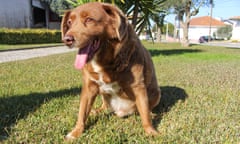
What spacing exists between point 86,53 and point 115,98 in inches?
32.2

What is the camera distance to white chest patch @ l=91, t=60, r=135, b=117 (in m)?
2.28

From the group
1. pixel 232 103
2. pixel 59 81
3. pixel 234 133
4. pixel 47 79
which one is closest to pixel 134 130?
pixel 234 133

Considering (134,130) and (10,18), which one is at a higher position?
(10,18)

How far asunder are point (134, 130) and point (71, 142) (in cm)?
65

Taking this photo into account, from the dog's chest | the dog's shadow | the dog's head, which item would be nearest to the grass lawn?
the dog's shadow

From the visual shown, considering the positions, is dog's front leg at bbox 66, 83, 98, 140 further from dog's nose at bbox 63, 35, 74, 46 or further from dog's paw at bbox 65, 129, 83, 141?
dog's nose at bbox 63, 35, 74, 46

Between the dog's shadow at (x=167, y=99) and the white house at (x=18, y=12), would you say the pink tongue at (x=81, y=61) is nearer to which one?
the dog's shadow at (x=167, y=99)

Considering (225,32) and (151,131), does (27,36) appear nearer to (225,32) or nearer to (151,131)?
(151,131)

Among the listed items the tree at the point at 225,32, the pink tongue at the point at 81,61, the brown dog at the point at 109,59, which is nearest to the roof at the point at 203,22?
the tree at the point at 225,32

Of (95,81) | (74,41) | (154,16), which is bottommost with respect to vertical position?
(95,81)

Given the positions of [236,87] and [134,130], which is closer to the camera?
[134,130]

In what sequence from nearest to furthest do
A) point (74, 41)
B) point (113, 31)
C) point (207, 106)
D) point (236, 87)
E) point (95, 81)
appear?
point (74, 41)
point (113, 31)
point (95, 81)
point (207, 106)
point (236, 87)

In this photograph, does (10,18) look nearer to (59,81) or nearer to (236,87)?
(59,81)

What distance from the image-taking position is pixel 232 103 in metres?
3.51
